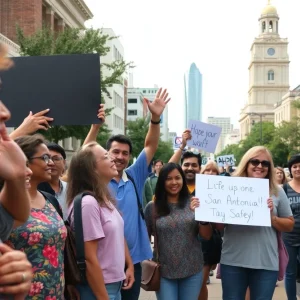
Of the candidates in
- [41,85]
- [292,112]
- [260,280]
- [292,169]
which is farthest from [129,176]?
[292,112]

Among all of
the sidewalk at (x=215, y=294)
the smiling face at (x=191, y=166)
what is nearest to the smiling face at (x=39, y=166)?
the smiling face at (x=191, y=166)

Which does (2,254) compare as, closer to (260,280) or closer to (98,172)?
(98,172)

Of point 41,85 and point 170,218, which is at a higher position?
point 41,85

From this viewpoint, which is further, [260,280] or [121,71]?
[121,71]

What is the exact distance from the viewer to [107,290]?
3.87m

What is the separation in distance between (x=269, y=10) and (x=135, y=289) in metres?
154

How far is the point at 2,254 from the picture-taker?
63.3 inches

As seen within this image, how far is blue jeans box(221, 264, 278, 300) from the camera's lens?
502 centimetres

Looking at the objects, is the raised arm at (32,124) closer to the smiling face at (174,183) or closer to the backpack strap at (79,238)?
the backpack strap at (79,238)

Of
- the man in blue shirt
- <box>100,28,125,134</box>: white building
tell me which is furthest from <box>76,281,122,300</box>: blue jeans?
<box>100,28,125,134</box>: white building

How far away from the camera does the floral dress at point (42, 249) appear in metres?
3.07

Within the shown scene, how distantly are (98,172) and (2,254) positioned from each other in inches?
94.3

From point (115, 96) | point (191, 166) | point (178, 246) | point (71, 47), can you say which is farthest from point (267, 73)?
point (178, 246)

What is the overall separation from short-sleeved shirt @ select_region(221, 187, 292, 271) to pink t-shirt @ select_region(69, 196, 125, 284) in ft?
5.07
